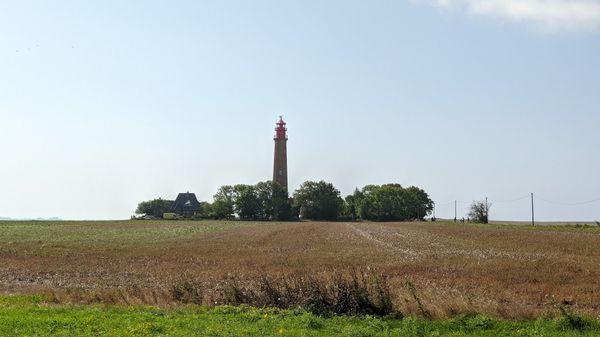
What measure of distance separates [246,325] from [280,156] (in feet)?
548

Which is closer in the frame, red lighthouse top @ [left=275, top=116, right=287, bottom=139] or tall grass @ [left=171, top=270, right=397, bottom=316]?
tall grass @ [left=171, top=270, right=397, bottom=316]

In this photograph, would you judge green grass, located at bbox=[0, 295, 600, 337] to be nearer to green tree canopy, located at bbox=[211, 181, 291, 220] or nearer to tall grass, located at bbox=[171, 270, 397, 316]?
tall grass, located at bbox=[171, 270, 397, 316]

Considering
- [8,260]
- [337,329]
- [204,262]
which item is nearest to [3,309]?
[337,329]

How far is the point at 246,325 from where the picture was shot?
1709 centimetres

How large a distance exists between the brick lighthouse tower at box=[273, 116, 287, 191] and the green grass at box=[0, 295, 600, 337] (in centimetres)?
16002

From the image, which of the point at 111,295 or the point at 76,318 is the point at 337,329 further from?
the point at 111,295

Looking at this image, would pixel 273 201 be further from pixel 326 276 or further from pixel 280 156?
pixel 326 276

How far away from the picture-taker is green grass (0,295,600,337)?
15945 mm

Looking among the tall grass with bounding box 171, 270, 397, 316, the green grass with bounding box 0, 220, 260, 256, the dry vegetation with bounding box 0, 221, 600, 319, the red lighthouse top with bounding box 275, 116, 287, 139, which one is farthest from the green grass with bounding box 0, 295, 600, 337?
the red lighthouse top with bounding box 275, 116, 287, 139

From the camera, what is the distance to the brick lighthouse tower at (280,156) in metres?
179

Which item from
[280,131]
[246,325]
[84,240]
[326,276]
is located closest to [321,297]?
[246,325]

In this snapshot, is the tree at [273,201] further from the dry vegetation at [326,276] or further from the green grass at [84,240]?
the dry vegetation at [326,276]

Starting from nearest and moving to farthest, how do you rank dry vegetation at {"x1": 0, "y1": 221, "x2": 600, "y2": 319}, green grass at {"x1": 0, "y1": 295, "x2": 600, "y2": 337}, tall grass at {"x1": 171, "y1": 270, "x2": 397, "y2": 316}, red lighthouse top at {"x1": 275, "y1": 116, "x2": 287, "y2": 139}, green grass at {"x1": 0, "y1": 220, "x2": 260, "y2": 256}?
1. green grass at {"x1": 0, "y1": 295, "x2": 600, "y2": 337}
2. tall grass at {"x1": 171, "y1": 270, "x2": 397, "y2": 316}
3. dry vegetation at {"x1": 0, "y1": 221, "x2": 600, "y2": 319}
4. green grass at {"x1": 0, "y1": 220, "x2": 260, "y2": 256}
5. red lighthouse top at {"x1": 275, "y1": 116, "x2": 287, "y2": 139}

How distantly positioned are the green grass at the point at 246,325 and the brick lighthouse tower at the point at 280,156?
525 ft
